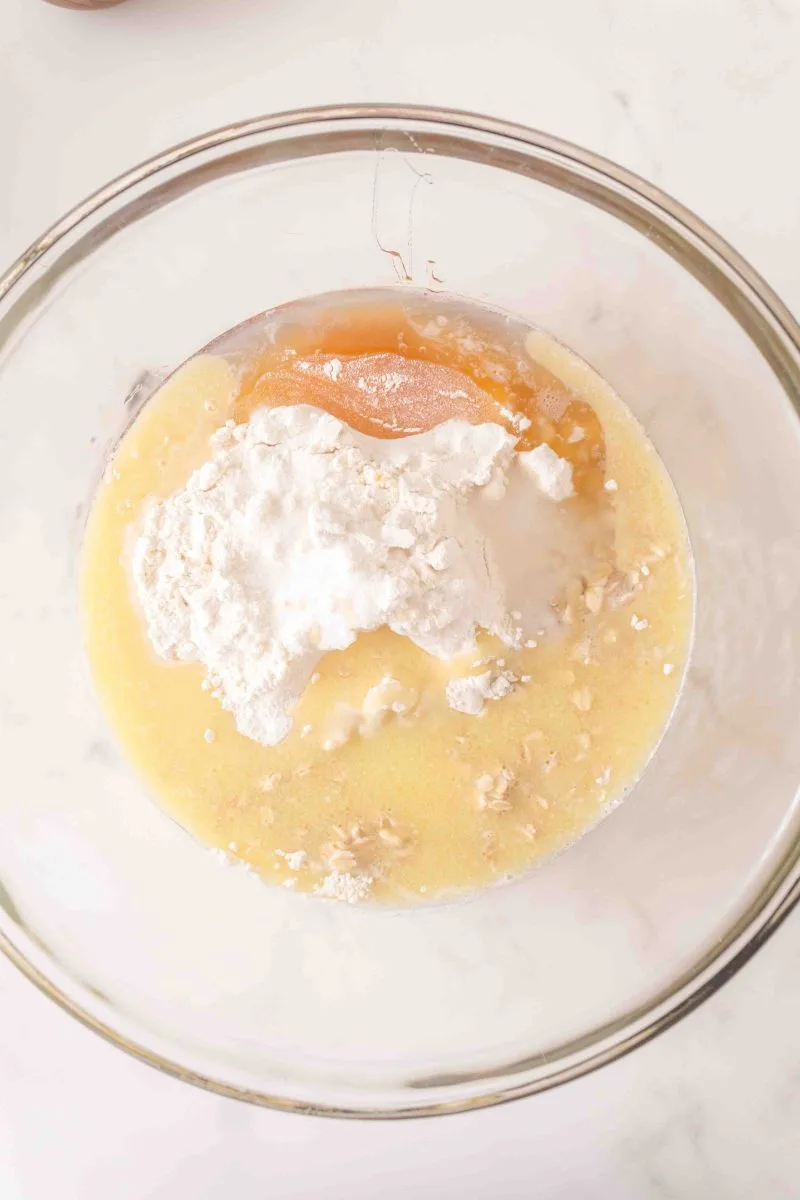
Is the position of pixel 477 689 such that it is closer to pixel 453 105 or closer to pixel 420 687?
pixel 420 687

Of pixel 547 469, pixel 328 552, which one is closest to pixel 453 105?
pixel 547 469

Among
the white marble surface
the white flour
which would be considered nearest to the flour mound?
the white flour

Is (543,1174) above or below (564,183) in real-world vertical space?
below

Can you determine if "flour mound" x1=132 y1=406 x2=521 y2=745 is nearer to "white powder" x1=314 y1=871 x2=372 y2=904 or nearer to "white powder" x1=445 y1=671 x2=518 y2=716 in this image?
"white powder" x1=445 y1=671 x2=518 y2=716

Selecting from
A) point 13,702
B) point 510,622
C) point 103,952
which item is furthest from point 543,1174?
point 13,702

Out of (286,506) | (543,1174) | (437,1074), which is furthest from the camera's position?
(543,1174)

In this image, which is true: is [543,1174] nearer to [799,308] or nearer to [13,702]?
[13,702]

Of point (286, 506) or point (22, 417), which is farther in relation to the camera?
point (22, 417)
